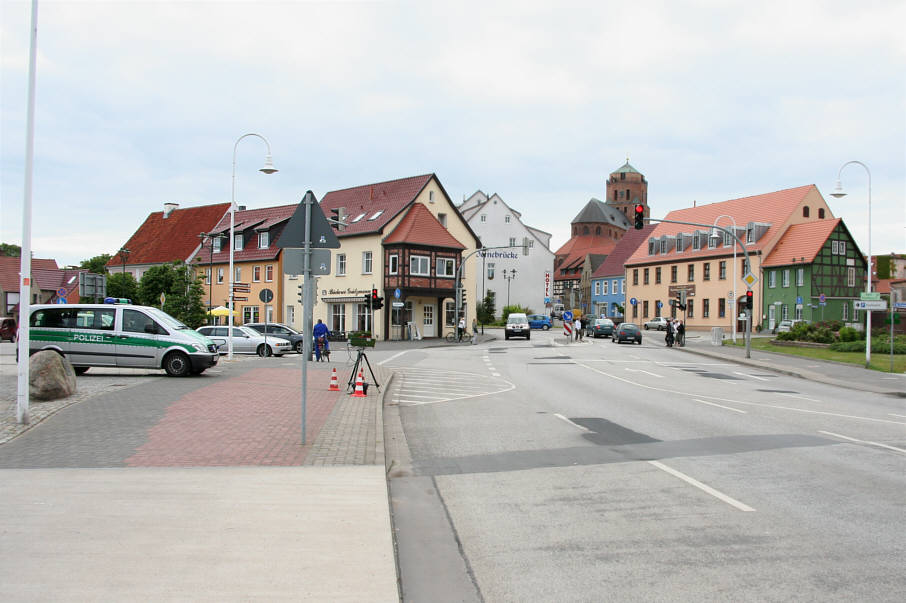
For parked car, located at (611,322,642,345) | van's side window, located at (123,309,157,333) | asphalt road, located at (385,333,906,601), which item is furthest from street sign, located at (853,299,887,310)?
van's side window, located at (123,309,157,333)

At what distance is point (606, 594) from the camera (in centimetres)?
467

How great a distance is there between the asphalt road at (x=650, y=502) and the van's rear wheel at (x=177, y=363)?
6962 mm

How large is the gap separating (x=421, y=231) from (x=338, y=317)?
30.7 ft

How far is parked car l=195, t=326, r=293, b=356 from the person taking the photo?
3450 centimetres

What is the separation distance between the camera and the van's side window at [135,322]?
19.3 m

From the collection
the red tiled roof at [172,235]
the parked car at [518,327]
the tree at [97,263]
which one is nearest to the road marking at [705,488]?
the parked car at [518,327]

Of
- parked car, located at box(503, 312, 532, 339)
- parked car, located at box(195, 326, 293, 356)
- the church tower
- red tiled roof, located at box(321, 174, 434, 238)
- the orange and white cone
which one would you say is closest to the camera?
the orange and white cone

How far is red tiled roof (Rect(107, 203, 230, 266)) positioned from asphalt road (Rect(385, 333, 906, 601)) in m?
64.0

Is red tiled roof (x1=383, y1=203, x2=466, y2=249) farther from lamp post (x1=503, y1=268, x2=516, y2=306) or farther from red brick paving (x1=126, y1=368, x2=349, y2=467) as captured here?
red brick paving (x1=126, y1=368, x2=349, y2=467)

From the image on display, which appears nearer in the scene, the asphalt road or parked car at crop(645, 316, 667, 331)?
the asphalt road

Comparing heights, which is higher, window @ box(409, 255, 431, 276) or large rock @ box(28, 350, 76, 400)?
window @ box(409, 255, 431, 276)

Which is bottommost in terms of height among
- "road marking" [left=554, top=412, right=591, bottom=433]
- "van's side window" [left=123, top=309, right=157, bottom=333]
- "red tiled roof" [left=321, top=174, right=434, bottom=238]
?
"road marking" [left=554, top=412, right=591, bottom=433]

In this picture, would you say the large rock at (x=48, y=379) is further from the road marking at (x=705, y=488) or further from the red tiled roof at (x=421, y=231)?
the red tiled roof at (x=421, y=231)

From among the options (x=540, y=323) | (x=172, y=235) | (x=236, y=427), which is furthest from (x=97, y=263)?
(x=236, y=427)
